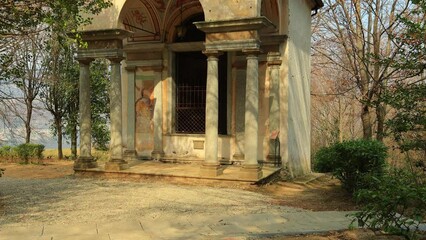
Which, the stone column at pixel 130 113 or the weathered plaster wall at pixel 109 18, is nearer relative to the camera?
the weathered plaster wall at pixel 109 18

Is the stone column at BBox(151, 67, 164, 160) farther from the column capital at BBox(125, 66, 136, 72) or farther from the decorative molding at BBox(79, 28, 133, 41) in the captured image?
the decorative molding at BBox(79, 28, 133, 41)

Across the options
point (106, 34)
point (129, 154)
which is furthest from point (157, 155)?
point (106, 34)

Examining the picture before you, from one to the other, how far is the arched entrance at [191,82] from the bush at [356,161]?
5.12 m

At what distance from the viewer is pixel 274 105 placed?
1203cm

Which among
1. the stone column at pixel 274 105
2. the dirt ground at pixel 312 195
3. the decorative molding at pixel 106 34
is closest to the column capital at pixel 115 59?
the decorative molding at pixel 106 34

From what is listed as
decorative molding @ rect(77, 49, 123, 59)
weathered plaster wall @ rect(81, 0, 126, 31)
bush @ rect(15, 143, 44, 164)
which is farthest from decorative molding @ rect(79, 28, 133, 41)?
bush @ rect(15, 143, 44, 164)

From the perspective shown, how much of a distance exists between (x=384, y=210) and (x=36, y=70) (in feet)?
62.7

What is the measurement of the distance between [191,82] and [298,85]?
3.51 metres

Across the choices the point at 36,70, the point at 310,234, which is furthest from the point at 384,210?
the point at 36,70

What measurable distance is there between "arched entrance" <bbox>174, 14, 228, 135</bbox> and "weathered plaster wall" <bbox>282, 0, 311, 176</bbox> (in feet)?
7.38

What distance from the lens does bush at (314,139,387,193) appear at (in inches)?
338

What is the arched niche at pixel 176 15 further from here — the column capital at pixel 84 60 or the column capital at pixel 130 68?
the column capital at pixel 84 60

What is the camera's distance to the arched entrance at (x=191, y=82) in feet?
44.4

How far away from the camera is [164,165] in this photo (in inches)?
501
